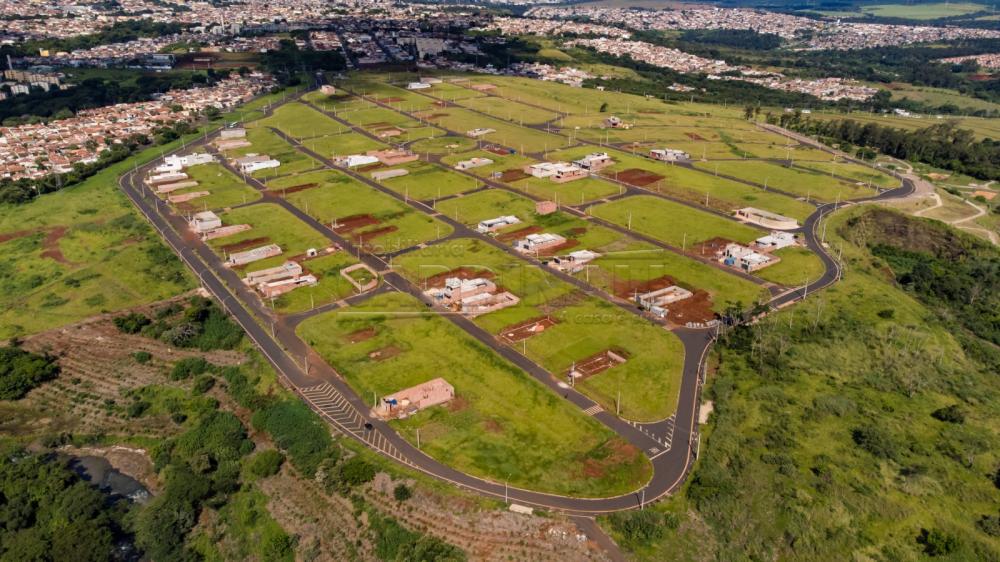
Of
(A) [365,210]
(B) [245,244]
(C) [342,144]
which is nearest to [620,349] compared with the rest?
(A) [365,210]

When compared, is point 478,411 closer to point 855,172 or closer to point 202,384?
point 202,384

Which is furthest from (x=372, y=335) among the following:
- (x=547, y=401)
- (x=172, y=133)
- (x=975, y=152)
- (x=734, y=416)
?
(x=975, y=152)

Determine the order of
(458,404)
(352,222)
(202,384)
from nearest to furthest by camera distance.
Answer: (458,404) → (202,384) → (352,222)

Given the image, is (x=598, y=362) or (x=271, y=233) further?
(x=271, y=233)

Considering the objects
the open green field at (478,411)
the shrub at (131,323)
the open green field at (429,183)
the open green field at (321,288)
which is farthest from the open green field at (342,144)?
the open green field at (478,411)

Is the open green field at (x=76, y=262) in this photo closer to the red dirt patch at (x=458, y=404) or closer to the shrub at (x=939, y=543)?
the red dirt patch at (x=458, y=404)

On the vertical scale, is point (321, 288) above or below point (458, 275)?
below
